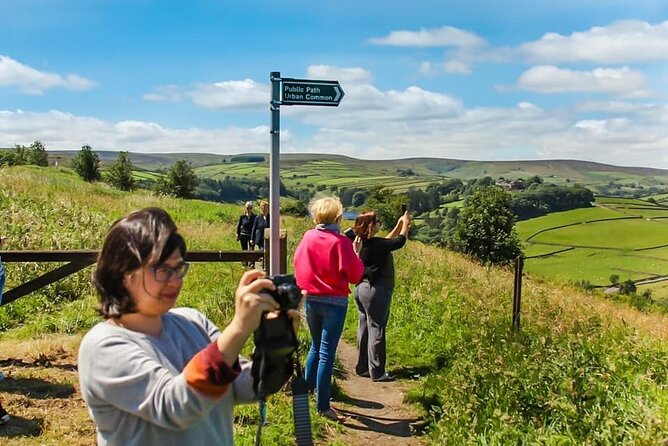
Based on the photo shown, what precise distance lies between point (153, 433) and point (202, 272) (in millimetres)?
9027

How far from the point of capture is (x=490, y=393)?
4.97m

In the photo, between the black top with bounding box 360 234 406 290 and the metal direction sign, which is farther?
the black top with bounding box 360 234 406 290

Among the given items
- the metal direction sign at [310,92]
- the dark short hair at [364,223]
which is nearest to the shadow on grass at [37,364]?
the dark short hair at [364,223]

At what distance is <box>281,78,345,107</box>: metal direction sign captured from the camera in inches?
181

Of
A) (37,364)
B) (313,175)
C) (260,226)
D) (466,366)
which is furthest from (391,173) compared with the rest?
(466,366)

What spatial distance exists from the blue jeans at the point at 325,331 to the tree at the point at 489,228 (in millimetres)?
52989

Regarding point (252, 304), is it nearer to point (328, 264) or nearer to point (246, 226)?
point (328, 264)

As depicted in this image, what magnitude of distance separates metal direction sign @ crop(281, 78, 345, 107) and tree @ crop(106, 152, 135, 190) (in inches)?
2305

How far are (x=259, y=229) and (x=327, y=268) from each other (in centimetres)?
804

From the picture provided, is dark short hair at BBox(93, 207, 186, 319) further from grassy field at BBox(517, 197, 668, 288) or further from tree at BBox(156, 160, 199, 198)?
tree at BBox(156, 160, 199, 198)

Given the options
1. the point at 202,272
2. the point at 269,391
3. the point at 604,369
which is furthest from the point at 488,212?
the point at 269,391

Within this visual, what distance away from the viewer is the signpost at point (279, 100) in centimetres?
452

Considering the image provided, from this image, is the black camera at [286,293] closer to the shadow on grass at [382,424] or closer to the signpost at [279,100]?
the signpost at [279,100]

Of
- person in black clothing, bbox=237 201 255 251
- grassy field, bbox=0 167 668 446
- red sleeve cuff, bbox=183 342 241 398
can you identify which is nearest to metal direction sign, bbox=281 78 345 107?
grassy field, bbox=0 167 668 446
